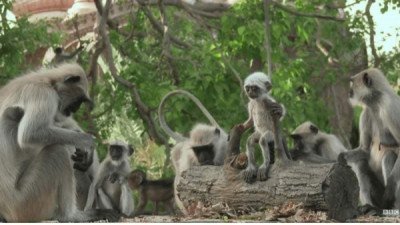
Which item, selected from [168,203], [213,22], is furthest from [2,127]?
[213,22]

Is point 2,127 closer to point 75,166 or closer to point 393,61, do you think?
point 75,166

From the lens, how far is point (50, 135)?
5.80m

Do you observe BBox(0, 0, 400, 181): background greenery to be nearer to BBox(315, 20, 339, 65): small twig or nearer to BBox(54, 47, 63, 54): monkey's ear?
BBox(315, 20, 339, 65): small twig

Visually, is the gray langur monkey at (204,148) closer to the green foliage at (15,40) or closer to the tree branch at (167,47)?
the tree branch at (167,47)

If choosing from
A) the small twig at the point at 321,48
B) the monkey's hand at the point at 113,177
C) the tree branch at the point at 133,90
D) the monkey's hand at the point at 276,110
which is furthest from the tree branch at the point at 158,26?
the monkey's hand at the point at 276,110

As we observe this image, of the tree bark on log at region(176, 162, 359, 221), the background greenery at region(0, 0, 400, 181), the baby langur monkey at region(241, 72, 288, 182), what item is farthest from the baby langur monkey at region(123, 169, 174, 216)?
the baby langur monkey at region(241, 72, 288, 182)

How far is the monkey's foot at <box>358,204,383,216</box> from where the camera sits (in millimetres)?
Result: 6945

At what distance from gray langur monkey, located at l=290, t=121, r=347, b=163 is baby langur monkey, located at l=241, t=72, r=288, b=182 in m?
1.85

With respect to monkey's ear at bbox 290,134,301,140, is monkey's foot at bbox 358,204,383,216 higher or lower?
Result: lower

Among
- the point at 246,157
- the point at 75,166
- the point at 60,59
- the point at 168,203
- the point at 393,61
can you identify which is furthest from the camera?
the point at 393,61

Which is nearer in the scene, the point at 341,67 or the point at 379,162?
the point at 379,162

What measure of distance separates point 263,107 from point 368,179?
1723 mm

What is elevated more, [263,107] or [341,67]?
[341,67]

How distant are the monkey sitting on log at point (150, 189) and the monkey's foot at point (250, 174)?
1.99 meters
